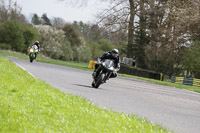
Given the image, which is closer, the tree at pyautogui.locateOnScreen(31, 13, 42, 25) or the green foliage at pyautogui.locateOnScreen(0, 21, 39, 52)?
the green foliage at pyautogui.locateOnScreen(0, 21, 39, 52)

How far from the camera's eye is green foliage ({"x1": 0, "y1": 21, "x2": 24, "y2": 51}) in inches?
2404

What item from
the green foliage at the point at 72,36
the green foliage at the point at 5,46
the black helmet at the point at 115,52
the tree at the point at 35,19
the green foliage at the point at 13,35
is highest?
the tree at the point at 35,19

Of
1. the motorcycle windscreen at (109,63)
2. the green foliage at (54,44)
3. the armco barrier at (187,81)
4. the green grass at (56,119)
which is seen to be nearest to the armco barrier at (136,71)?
the armco barrier at (187,81)

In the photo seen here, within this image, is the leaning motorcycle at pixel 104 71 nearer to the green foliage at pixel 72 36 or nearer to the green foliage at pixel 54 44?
the green foliage at pixel 54 44

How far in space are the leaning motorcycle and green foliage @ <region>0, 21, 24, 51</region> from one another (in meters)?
50.5

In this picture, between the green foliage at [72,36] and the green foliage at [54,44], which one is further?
the green foliage at [72,36]

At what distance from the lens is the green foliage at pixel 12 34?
61062 millimetres

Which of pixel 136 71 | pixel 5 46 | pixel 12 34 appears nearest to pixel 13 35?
pixel 12 34

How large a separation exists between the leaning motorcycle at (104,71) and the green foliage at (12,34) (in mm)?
50486

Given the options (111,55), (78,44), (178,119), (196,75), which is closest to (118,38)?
(196,75)

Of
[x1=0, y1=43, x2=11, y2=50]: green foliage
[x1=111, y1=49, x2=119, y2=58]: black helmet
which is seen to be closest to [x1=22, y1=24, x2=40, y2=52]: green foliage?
[x1=0, y1=43, x2=11, y2=50]: green foliage

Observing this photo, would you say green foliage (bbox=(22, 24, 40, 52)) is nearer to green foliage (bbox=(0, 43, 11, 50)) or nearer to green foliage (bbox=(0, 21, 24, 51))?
green foliage (bbox=(0, 21, 24, 51))

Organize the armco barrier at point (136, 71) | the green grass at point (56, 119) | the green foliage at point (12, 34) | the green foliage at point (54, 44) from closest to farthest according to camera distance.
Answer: the green grass at point (56, 119) → the armco barrier at point (136, 71) → the green foliage at point (12, 34) → the green foliage at point (54, 44)

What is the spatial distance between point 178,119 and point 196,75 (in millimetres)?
35389
